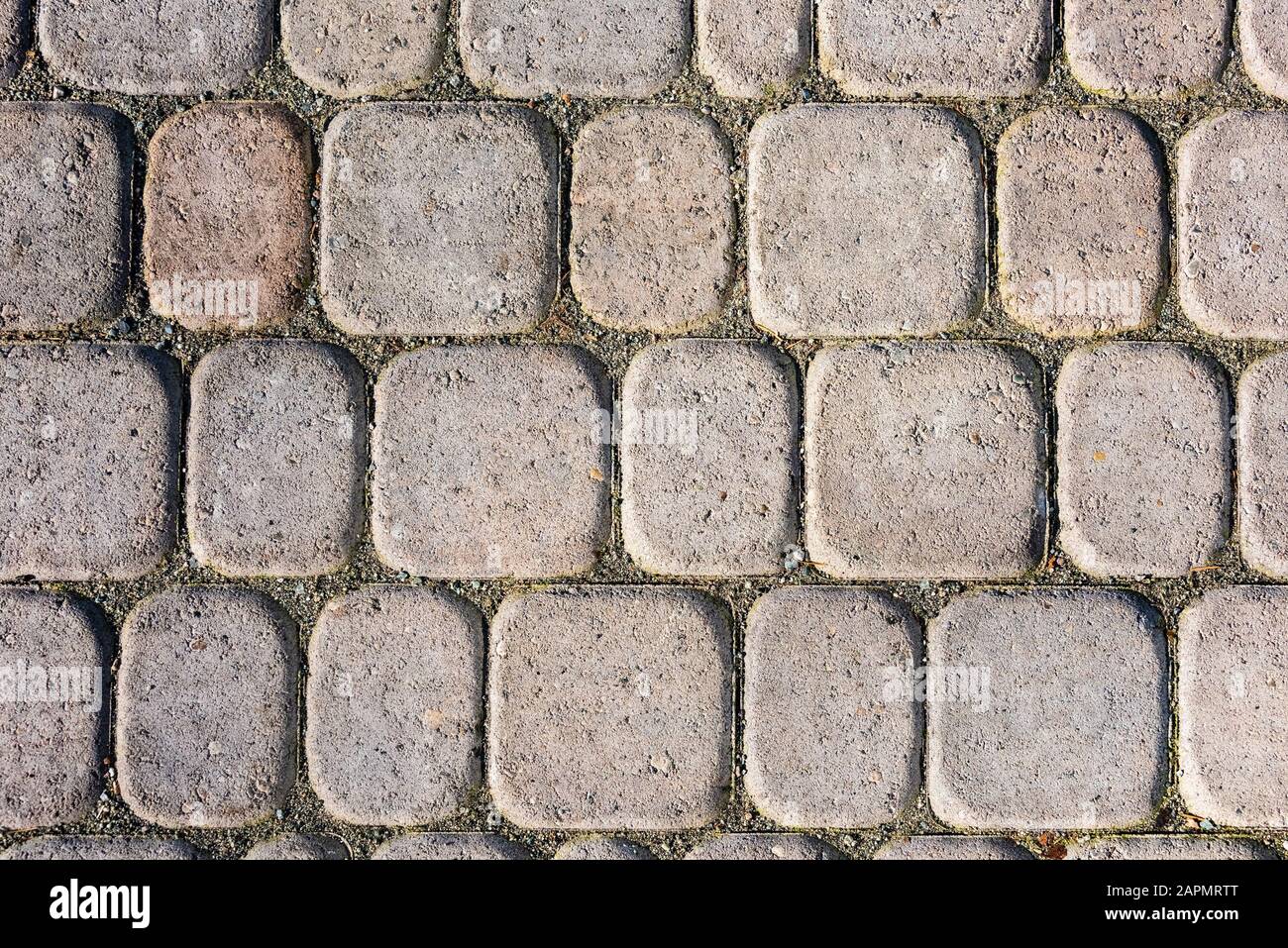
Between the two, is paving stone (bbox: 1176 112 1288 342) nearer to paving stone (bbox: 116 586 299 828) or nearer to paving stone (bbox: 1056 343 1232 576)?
paving stone (bbox: 1056 343 1232 576)

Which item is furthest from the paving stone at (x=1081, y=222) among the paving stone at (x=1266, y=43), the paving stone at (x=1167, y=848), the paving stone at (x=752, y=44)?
the paving stone at (x=1167, y=848)

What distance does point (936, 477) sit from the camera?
6.60 ft

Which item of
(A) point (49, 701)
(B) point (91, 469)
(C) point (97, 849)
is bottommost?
(C) point (97, 849)

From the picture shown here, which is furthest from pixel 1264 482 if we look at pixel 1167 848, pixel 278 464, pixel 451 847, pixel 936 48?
pixel 278 464

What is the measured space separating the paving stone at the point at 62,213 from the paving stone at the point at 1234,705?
234 centimetres

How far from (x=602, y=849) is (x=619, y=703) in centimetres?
30

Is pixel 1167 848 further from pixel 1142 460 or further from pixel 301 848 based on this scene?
pixel 301 848

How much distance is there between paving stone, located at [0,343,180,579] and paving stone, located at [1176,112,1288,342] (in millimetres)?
2128

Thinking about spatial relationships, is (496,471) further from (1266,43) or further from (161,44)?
(1266,43)

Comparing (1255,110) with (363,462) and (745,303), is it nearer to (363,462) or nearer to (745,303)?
(745,303)

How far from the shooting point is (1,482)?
2027 millimetres

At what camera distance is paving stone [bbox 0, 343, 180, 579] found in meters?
2.02

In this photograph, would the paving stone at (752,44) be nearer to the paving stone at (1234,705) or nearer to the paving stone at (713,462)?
the paving stone at (713,462)

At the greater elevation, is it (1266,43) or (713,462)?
(1266,43)
